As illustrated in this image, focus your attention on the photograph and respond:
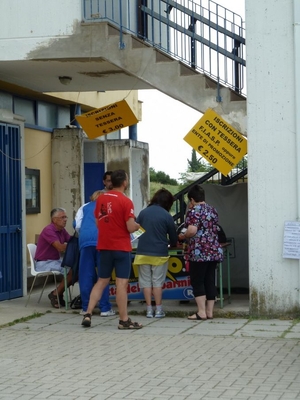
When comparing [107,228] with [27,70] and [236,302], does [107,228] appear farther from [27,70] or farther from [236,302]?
[27,70]

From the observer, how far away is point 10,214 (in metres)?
13.4

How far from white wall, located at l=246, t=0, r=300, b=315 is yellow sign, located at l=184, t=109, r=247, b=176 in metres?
0.67

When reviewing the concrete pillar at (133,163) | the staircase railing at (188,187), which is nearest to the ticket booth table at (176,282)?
the staircase railing at (188,187)

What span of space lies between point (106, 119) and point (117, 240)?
14.3 ft

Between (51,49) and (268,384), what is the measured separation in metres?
6.52

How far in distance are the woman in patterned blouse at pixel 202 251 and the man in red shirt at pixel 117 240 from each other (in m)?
0.96

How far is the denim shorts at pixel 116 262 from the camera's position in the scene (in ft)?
34.2

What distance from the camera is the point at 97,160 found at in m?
18.4

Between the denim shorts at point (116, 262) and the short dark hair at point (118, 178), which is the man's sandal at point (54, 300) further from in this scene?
the short dark hair at point (118, 178)

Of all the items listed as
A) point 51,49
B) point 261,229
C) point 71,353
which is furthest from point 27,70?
point 71,353

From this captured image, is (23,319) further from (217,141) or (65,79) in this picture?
(65,79)

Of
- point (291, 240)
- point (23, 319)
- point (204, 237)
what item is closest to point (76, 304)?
point (23, 319)

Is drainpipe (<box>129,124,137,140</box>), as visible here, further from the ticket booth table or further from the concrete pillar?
the ticket booth table

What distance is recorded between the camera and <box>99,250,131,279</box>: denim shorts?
1043 centimetres
